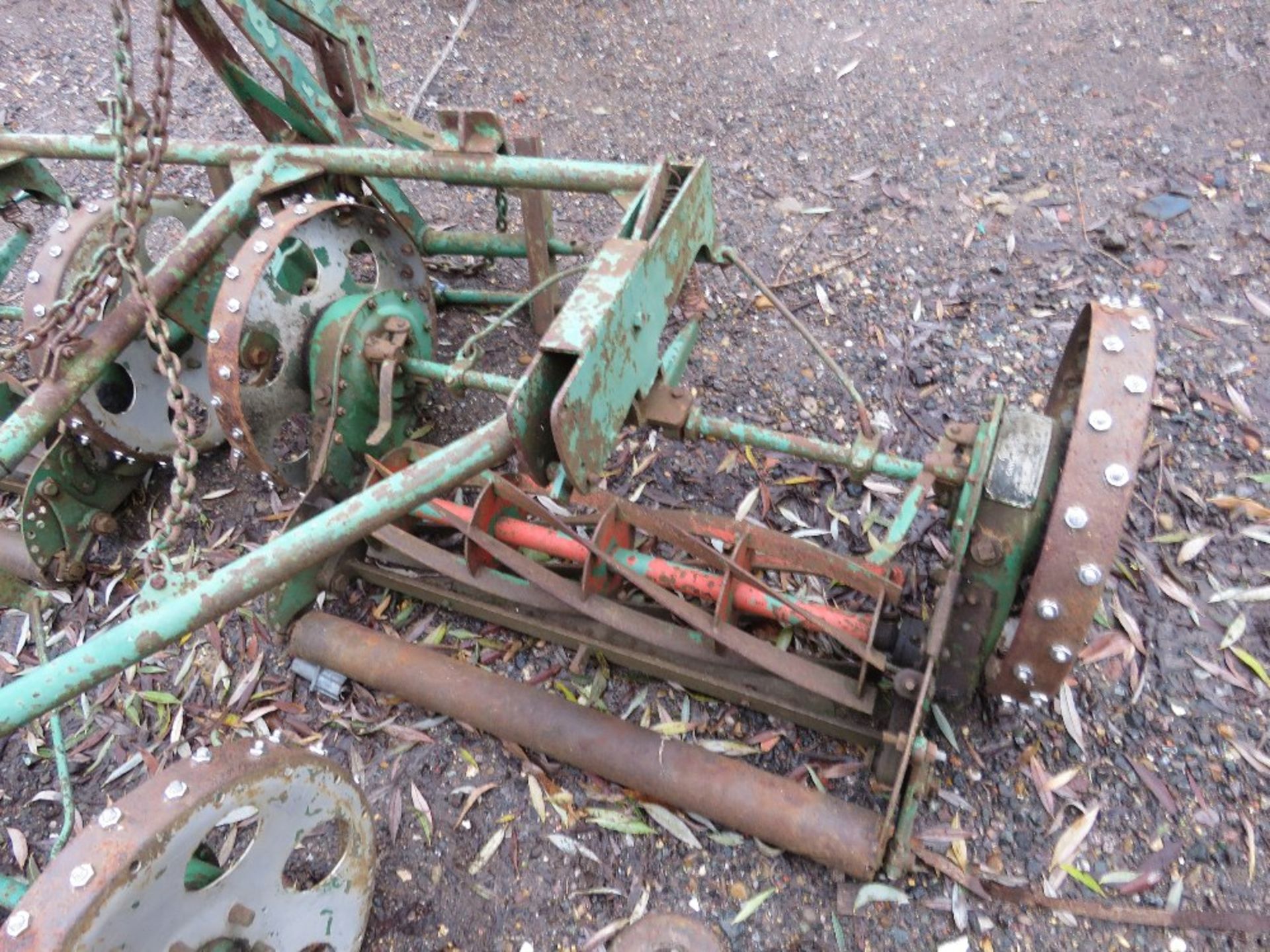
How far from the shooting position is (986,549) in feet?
7.48

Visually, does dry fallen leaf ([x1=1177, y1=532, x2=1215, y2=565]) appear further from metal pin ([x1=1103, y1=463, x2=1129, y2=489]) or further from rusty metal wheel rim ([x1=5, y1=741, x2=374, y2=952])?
rusty metal wheel rim ([x1=5, y1=741, x2=374, y2=952])

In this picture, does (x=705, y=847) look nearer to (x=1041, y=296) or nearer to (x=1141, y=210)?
(x=1041, y=296)

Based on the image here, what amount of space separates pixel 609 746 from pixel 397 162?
2.15 meters

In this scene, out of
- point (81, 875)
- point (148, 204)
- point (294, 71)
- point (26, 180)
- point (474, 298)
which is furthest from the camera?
point (474, 298)

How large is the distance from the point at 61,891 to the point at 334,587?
161 cm

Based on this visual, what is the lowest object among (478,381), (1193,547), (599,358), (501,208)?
(1193,547)

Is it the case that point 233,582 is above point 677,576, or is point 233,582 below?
above

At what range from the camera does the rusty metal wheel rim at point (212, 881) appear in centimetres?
187

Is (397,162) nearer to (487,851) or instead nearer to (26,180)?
(26,180)

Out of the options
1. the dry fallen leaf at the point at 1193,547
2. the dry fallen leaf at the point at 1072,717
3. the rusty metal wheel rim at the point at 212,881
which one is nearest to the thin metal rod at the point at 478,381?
the rusty metal wheel rim at the point at 212,881

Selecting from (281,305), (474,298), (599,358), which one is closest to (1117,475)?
(599,358)

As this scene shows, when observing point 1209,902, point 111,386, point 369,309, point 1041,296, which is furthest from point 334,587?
point 1041,296

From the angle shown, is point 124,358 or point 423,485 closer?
point 423,485

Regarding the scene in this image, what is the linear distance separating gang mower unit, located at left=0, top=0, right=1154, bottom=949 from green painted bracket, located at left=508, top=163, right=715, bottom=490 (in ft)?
0.04
